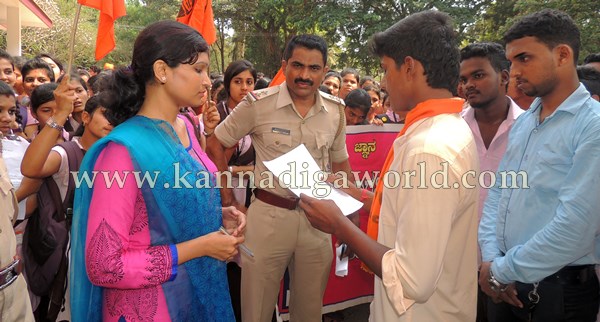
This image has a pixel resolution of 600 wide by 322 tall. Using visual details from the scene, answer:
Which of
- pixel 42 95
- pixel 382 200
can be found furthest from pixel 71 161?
pixel 382 200

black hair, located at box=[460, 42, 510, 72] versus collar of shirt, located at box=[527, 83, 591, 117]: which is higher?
black hair, located at box=[460, 42, 510, 72]

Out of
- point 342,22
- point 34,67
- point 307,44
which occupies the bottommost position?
point 34,67

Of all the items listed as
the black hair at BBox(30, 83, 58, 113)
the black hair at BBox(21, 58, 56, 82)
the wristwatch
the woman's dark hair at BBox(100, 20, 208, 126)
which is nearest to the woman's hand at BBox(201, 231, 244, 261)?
the woman's dark hair at BBox(100, 20, 208, 126)

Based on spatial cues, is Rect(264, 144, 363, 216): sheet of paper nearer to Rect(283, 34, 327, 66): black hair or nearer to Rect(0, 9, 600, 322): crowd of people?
Rect(0, 9, 600, 322): crowd of people

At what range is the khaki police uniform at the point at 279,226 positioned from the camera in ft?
10.3

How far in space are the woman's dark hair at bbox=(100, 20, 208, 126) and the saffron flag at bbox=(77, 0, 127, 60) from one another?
5.78 ft

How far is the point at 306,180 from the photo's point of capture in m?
1.93

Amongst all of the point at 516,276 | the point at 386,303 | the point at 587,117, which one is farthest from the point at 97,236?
the point at 587,117

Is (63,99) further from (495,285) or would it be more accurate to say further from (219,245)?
(495,285)

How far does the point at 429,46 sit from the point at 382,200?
57 cm

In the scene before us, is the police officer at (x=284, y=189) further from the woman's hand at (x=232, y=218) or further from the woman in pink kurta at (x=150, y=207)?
the woman in pink kurta at (x=150, y=207)

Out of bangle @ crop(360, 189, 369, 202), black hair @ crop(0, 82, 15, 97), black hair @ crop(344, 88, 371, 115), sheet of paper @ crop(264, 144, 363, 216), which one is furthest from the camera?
black hair @ crop(344, 88, 371, 115)

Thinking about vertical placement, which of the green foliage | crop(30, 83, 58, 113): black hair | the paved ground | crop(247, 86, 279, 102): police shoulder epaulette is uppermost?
the green foliage

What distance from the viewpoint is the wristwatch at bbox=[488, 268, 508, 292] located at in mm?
2190
